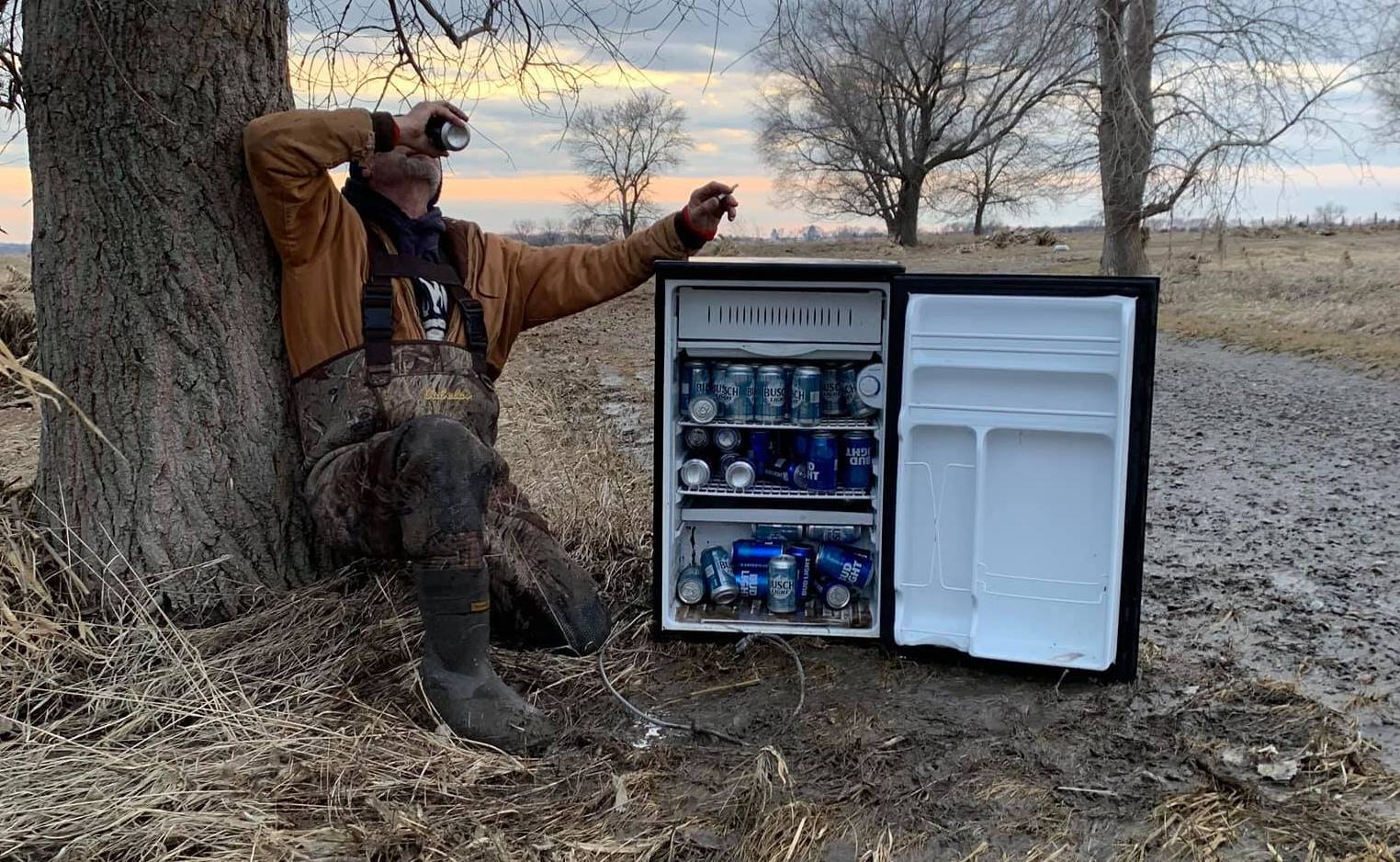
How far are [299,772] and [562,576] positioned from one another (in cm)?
114

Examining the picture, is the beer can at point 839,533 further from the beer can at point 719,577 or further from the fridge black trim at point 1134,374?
the fridge black trim at point 1134,374

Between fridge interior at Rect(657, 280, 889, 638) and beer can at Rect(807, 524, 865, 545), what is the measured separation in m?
0.01

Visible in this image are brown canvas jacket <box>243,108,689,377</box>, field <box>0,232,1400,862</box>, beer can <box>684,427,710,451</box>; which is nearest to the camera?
field <box>0,232,1400,862</box>

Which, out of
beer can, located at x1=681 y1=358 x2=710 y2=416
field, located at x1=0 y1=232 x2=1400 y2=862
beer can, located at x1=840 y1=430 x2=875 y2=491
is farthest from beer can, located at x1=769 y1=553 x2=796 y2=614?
beer can, located at x1=681 y1=358 x2=710 y2=416

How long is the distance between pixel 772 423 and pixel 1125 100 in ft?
30.8

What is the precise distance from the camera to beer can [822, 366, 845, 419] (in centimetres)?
376

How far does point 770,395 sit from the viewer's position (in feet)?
12.2

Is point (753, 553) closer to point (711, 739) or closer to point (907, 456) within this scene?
point (907, 456)

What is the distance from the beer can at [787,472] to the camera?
3807mm

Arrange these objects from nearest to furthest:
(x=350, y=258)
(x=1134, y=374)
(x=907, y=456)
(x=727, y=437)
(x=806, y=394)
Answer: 1. (x=1134, y=374)
2. (x=350, y=258)
3. (x=907, y=456)
4. (x=806, y=394)
5. (x=727, y=437)

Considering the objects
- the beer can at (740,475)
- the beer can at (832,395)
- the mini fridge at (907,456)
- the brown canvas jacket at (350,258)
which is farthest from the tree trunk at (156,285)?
the beer can at (832,395)

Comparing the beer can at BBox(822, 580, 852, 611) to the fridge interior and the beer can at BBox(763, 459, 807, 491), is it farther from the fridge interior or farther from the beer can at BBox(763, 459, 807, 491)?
the beer can at BBox(763, 459, 807, 491)

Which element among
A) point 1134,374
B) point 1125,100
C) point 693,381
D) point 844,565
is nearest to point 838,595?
point 844,565

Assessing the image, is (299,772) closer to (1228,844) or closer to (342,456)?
(342,456)
